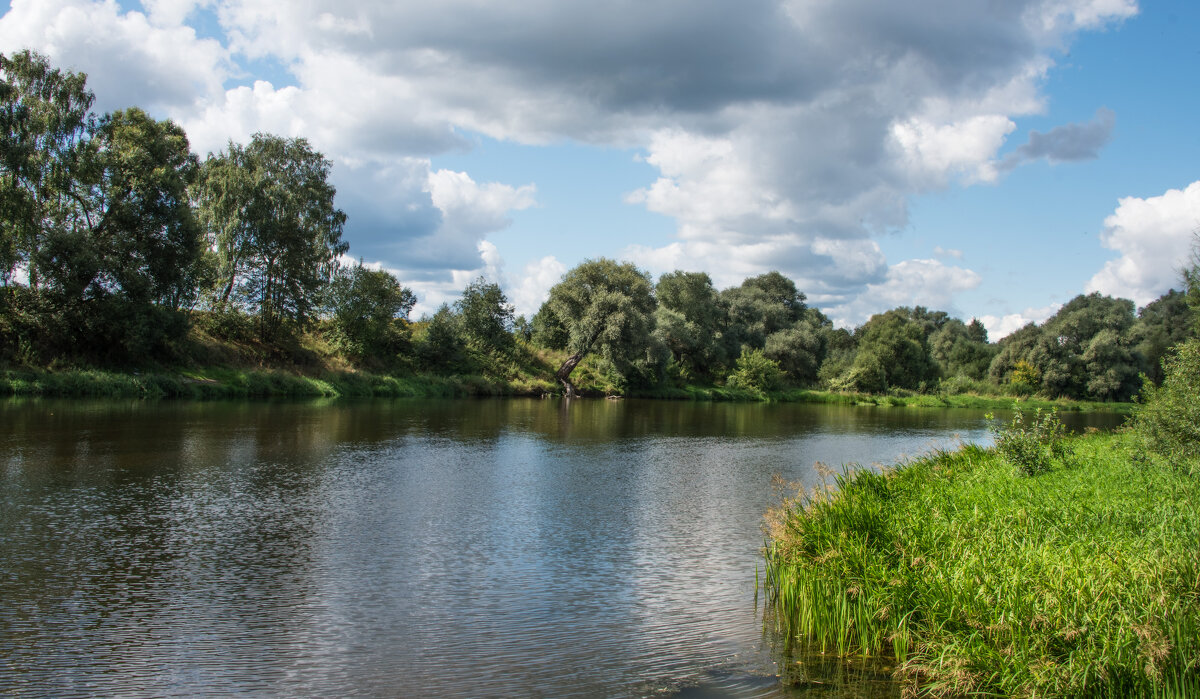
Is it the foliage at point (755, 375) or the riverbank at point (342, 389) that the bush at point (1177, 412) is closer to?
the riverbank at point (342, 389)

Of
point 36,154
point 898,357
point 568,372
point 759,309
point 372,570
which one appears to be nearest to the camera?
point 372,570

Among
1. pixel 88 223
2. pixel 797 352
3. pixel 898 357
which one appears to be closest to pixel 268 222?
pixel 88 223

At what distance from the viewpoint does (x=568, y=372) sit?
64.6m

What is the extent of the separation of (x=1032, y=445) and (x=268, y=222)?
157 ft

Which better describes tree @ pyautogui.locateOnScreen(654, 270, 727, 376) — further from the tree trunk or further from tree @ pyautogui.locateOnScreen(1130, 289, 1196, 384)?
tree @ pyautogui.locateOnScreen(1130, 289, 1196, 384)

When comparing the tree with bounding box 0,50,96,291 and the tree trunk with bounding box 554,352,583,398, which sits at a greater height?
the tree with bounding box 0,50,96,291

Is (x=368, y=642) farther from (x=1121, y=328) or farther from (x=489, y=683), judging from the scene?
(x=1121, y=328)

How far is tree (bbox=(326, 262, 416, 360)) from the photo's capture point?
178 ft

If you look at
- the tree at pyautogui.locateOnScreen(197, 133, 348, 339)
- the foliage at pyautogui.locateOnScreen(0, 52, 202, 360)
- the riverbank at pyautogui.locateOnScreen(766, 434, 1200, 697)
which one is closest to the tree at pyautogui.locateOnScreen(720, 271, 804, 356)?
the tree at pyautogui.locateOnScreen(197, 133, 348, 339)

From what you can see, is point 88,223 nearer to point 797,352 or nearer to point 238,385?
point 238,385

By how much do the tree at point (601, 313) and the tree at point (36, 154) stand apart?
3520 centimetres

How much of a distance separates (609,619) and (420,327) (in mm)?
59879

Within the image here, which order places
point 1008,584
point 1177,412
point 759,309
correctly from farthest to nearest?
point 759,309, point 1177,412, point 1008,584

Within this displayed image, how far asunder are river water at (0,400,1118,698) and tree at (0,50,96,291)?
18341 mm
